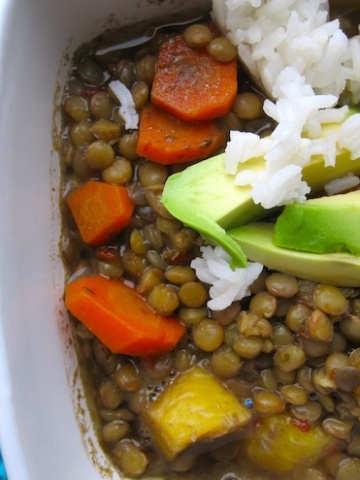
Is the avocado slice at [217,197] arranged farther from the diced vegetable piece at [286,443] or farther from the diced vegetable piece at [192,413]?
the diced vegetable piece at [286,443]

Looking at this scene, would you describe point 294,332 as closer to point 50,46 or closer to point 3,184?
point 3,184

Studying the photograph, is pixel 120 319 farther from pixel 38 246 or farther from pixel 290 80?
pixel 290 80

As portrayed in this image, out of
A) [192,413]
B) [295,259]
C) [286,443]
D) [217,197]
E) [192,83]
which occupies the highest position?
[192,83]

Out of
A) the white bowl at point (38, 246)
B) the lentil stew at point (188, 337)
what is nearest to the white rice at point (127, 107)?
the lentil stew at point (188, 337)

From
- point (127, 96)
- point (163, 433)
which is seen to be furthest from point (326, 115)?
point (163, 433)

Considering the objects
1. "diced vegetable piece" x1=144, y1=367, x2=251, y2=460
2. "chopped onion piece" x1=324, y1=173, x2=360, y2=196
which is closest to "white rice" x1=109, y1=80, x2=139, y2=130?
"chopped onion piece" x1=324, y1=173, x2=360, y2=196

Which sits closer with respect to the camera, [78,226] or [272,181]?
[272,181]

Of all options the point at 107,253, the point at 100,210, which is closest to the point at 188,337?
the point at 107,253
